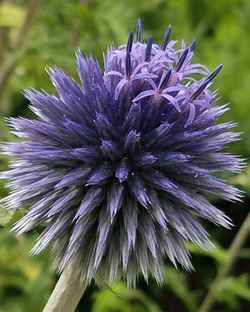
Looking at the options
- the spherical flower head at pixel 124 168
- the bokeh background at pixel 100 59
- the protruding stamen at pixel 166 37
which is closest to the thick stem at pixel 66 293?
the spherical flower head at pixel 124 168

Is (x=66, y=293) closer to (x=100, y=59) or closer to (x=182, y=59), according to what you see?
(x=182, y=59)

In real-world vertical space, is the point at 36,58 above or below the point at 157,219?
above

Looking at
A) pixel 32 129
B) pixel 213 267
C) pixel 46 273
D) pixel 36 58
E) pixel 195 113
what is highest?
pixel 36 58

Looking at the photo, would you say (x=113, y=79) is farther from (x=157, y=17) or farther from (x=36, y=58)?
(x=157, y=17)

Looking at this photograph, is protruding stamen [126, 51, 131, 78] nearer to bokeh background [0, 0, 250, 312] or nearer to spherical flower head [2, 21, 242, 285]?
spherical flower head [2, 21, 242, 285]

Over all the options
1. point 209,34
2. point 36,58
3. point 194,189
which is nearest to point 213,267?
point 209,34

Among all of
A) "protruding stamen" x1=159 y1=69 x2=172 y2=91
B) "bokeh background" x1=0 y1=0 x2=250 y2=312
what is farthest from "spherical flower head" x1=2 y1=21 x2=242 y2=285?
"bokeh background" x1=0 y1=0 x2=250 y2=312
